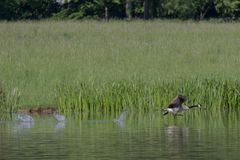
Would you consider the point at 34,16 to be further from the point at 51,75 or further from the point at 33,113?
the point at 33,113

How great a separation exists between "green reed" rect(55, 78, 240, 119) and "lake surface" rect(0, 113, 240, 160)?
1236 mm

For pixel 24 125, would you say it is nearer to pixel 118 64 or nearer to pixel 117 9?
pixel 118 64

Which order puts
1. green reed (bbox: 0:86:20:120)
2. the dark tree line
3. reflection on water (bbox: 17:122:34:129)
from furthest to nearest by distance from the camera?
the dark tree line, green reed (bbox: 0:86:20:120), reflection on water (bbox: 17:122:34:129)

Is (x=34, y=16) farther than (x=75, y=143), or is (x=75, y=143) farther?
(x=34, y=16)

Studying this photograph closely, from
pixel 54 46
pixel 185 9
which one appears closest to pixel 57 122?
pixel 54 46

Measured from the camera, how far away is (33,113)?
2409 centimetres

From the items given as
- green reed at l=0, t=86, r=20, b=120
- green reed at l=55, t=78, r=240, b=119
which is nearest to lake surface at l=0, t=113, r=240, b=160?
green reed at l=0, t=86, r=20, b=120

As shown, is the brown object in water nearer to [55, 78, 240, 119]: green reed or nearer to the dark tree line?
[55, 78, 240, 119]: green reed

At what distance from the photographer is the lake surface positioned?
51.4ft

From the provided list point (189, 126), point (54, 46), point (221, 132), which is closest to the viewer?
point (221, 132)

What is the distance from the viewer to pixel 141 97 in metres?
23.1

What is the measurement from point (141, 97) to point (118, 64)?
21.8ft

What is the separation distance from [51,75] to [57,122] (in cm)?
699

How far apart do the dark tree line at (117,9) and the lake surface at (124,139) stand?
32.1 m
